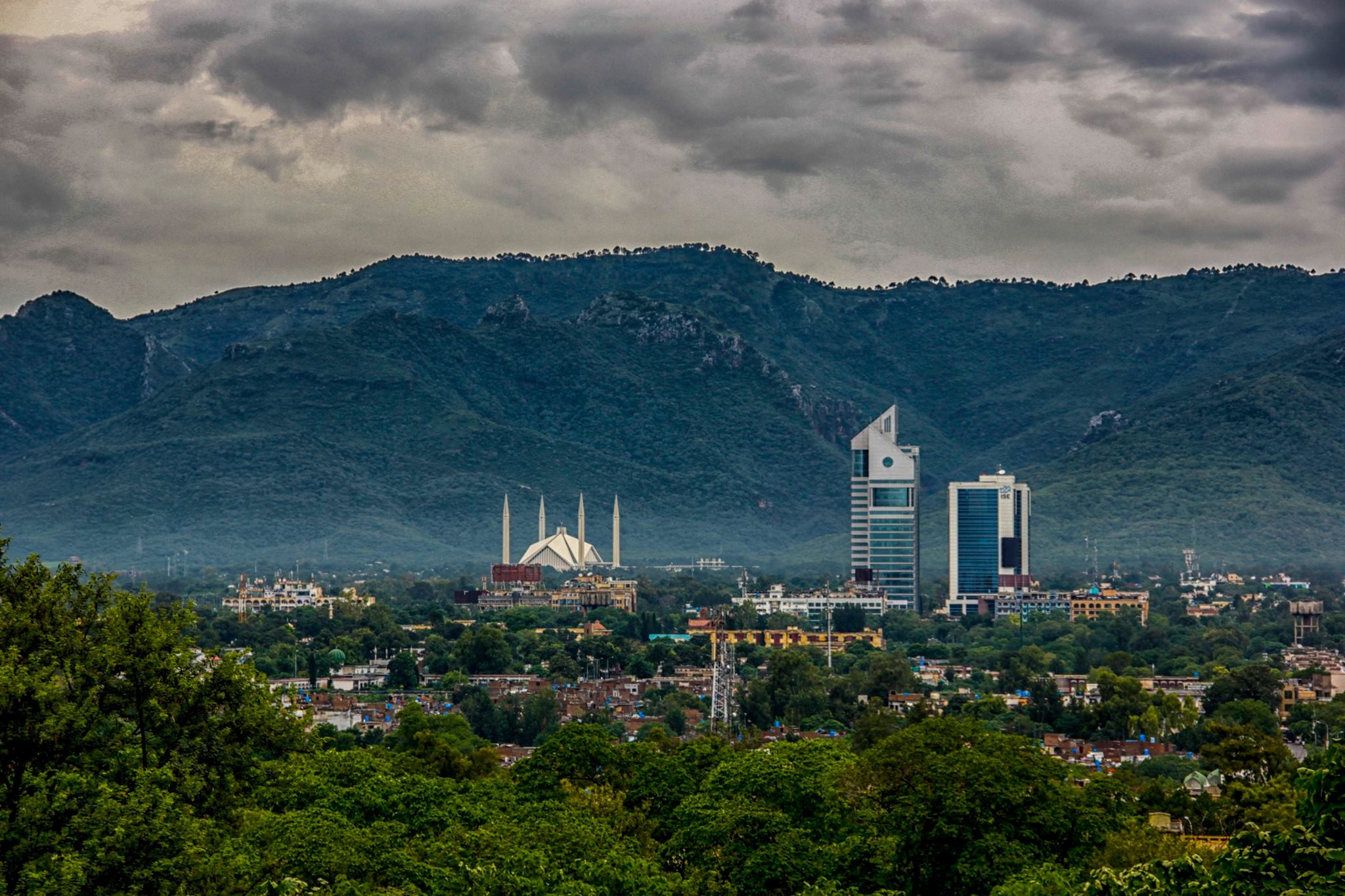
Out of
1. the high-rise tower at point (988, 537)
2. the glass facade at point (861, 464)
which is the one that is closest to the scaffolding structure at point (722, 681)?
the high-rise tower at point (988, 537)

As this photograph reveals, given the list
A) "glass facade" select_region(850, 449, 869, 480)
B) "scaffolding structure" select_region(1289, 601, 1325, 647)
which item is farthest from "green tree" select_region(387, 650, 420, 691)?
"glass facade" select_region(850, 449, 869, 480)

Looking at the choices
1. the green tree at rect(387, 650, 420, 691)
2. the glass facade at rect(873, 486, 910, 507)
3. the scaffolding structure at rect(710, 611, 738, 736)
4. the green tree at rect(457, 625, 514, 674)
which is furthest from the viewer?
the glass facade at rect(873, 486, 910, 507)

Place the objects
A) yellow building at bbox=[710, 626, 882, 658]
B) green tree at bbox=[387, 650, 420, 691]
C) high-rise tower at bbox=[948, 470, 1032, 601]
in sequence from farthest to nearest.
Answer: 1. high-rise tower at bbox=[948, 470, 1032, 601]
2. yellow building at bbox=[710, 626, 882, 658]
3. green tree at bbox=[387, 650, 420, 691]

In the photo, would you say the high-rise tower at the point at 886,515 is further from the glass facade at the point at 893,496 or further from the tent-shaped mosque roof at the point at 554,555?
the tent-shaped mosque roof at the point at 554,555

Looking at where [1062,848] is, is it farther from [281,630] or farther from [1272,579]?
[1272,579]

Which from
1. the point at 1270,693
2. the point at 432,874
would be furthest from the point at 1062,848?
the point at 1270,693

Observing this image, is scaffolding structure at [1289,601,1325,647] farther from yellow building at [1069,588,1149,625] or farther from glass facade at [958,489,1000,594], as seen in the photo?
glass facade at [958,489,1000,594]
